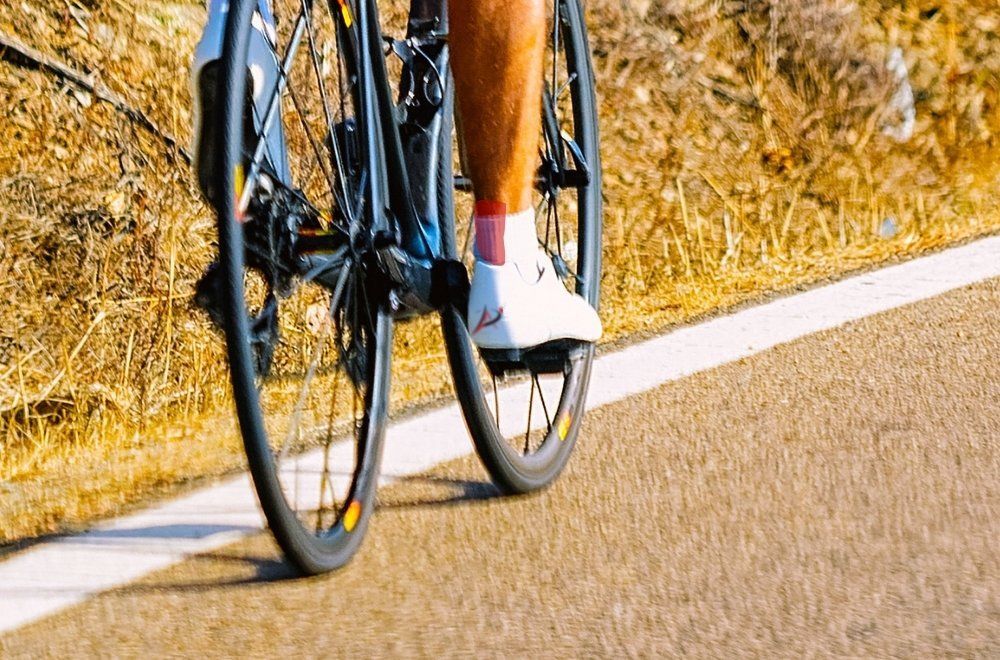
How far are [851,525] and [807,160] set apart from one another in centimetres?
303

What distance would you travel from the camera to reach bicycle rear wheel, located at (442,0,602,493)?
3.47 m

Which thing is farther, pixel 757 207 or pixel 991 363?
pixel 757 207

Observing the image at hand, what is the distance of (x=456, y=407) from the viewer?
4219mm

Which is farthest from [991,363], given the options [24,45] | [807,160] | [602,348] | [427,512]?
[24,45]

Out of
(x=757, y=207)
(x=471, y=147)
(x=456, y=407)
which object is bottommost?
(x=757, y=207)

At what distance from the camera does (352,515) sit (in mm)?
3260

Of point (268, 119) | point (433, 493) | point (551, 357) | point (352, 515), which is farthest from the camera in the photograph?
point (433, 493)

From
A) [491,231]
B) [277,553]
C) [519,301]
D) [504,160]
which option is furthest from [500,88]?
[277,553]

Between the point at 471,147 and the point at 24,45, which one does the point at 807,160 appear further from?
the point at 471,147

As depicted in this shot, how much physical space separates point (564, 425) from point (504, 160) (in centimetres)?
68

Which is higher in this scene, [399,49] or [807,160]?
[399,49]

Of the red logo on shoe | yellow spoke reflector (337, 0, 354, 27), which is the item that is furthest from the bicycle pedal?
yellow spoke reflector (337, 0, 354, 27)

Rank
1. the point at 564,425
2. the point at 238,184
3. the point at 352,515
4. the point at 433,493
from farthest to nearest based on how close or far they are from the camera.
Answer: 1. the point at 564,425
2. the point at 433,493
3. the point at 352,515
4. the point at 238,184

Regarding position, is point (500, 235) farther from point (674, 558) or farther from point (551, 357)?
point (674, 558)
